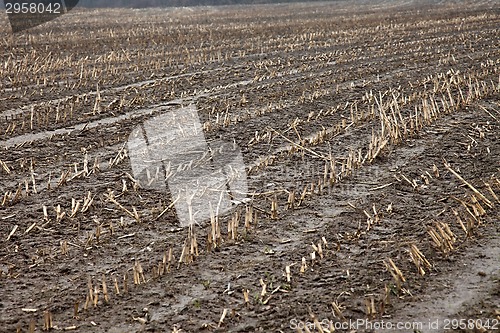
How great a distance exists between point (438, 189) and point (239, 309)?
2726mm

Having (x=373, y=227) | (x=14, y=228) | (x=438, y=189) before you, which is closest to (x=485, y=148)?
(x=438, y=189)

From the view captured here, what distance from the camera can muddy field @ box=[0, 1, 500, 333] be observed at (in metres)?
4.14

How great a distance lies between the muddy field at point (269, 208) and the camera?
414 centimetres

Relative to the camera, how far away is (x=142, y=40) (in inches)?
727

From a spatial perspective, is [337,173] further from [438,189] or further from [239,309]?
[239,309]
